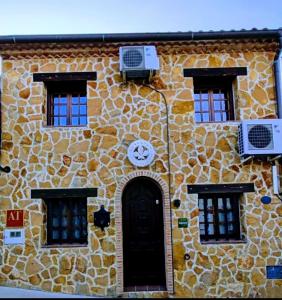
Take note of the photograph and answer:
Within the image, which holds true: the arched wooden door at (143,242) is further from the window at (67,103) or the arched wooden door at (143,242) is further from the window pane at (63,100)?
the window pane at (63,100)

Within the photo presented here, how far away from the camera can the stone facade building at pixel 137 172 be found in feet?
33.6

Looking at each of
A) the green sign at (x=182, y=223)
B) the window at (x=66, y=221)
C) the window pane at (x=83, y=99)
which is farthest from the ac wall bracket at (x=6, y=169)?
the green sign at (x=182, y=223)

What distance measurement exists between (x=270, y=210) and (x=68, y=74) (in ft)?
21.2

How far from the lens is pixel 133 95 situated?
10.9m

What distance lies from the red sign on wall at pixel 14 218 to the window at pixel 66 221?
713 mm

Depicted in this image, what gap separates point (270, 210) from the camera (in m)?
10.5

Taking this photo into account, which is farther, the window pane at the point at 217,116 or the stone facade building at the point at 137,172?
the window pane at the point at 217,116

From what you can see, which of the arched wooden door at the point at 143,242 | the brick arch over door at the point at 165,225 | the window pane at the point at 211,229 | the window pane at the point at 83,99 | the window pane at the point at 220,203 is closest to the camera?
the brick arch over door at the point at 165,225

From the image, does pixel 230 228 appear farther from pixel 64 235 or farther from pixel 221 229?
pixel 64 235

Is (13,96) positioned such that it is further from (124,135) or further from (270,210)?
(270,210)

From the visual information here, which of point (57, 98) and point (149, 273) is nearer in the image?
point (149, 273)

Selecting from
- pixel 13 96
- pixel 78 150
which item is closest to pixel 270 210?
pixel 78 150

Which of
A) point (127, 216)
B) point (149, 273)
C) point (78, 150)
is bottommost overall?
point (149, 273)

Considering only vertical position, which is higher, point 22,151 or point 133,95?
point 133,95
